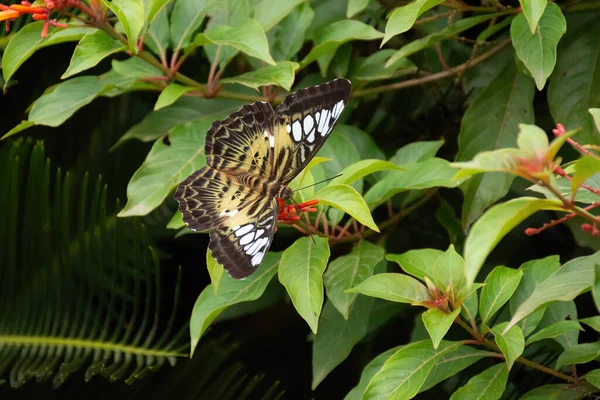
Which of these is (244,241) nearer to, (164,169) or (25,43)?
(164,169)

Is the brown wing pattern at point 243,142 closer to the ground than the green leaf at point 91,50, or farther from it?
closer to the ground

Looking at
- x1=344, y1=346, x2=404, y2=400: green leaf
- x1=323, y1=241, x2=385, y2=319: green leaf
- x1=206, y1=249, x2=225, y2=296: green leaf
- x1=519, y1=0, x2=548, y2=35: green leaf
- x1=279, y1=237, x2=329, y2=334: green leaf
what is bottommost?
x1=344, y1=346, x2=404, y2=400: green leaf

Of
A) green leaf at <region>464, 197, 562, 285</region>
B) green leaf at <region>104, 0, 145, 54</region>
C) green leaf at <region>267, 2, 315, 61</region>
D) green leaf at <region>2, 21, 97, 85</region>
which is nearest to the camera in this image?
green leaf at <region>464, 197, 562, 285</region>

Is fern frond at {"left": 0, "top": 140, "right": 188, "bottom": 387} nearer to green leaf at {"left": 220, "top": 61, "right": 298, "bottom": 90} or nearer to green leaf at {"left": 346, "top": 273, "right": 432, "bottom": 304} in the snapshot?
green leaf at {"left": 220, "top": 61, "right": 298, "bottom": 90}

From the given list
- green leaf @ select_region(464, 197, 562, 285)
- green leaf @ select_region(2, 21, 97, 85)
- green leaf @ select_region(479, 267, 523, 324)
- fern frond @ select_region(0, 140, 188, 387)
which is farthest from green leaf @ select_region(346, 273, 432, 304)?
green leaf @ select_region(2, 21, 97, 85)

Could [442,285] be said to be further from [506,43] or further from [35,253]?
[35,253]

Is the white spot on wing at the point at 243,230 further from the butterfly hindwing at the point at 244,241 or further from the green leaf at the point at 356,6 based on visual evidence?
the green leaf at the point at 356,6

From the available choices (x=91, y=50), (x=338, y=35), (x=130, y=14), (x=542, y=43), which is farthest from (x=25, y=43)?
(x=542, y=43)

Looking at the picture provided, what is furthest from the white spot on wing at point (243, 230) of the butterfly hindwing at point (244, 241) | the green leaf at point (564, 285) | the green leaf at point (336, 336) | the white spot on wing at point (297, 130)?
the green leaf at point (564, 285)
